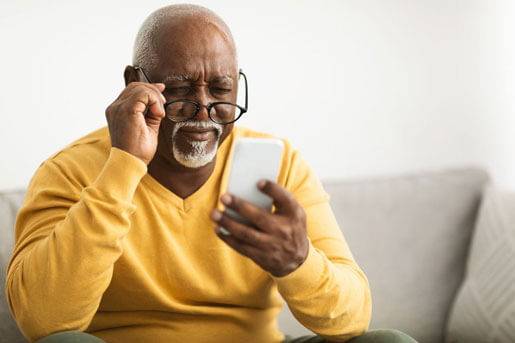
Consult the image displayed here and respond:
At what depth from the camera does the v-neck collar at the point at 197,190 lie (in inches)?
71.3

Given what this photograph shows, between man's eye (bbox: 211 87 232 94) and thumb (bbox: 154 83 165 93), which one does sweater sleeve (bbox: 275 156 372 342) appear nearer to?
man's eye (bbox: 211 87 232 94)

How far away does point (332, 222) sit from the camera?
1885 mm

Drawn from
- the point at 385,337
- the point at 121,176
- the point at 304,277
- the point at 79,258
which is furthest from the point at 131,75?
the point at 385,337

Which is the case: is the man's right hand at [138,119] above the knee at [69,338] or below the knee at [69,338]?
above

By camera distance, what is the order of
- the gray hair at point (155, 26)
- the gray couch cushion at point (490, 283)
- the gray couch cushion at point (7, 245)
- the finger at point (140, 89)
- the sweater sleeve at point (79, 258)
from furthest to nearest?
the gray couch cushion at point (490, 283), the gray couch cushion at point (7, 245), the gray hair at point (155, 26), the finger at point (140, 89), the sweater sleeve at point (79, 258)

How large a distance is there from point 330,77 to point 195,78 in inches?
38.1

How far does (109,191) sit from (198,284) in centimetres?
31

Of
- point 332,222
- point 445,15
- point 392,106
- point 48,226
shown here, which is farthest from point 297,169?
point 445,15

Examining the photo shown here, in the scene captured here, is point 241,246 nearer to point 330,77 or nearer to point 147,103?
point 147,103

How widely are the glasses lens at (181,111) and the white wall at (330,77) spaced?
636mm

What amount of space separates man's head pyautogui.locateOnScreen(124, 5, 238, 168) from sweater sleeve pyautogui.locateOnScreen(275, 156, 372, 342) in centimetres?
23

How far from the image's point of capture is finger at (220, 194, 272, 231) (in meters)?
1.43

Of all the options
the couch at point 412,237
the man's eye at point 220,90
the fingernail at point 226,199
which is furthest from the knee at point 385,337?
the couch at point 412,237

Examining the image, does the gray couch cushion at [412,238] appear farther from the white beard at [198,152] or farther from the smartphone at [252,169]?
the smartphone at [252,169]
